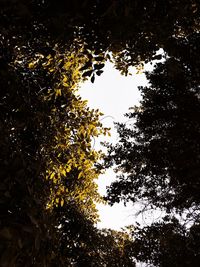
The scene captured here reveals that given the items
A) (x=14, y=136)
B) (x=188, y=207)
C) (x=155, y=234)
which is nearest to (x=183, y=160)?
(x=188, y=207)

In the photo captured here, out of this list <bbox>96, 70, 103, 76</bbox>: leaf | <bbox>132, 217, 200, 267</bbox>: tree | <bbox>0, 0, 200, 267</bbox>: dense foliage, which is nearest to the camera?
<bbox>0, 0, 200, 267</bbox>: dense foliage

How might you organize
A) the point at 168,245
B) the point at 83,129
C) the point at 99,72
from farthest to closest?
the point at 168,245 → the point at 83,129 → the point at 99,72

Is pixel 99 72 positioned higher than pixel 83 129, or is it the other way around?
pixel 83 129

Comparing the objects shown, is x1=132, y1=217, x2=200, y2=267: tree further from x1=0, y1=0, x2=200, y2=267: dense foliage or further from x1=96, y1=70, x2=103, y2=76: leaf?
x1=96, y1=70, x2=103, y2=76: leaf

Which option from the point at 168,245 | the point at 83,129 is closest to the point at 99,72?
the point at 83,129

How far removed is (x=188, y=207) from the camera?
33.3 feet

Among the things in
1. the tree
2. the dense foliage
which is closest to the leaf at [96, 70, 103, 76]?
the dense foliage

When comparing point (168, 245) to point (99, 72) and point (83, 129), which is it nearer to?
point (83, 129)

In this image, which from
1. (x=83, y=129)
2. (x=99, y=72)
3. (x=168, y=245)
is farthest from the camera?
(x=168, y=245)

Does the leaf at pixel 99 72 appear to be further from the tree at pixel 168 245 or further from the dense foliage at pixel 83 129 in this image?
the tree at pixel 168 245

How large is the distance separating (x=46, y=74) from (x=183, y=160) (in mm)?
5896

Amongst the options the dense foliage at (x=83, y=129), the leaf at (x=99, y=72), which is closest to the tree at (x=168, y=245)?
the dense foliage at (x=83, y=129)

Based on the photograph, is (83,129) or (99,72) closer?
(99,72)

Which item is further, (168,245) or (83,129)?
(168,245)
